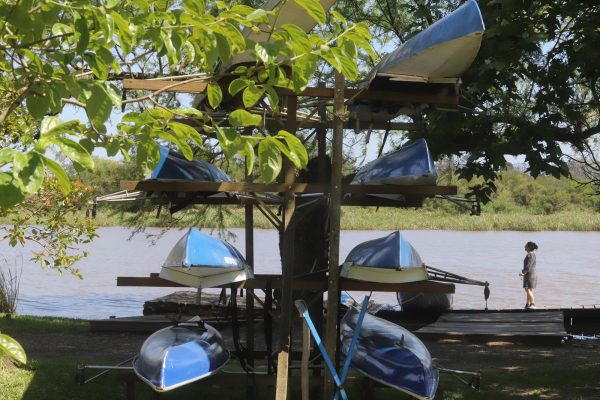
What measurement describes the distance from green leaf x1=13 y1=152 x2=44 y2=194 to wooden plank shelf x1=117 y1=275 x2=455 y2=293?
154 inches

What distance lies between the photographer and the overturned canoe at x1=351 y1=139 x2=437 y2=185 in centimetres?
649

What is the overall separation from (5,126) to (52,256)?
177cm

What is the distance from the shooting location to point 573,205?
41625 millimetres

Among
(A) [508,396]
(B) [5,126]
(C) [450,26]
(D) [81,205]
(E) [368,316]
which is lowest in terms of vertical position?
(A) [508,396]

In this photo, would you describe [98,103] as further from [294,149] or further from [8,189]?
[294,149]

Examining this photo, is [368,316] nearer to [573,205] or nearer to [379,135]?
[379,135]

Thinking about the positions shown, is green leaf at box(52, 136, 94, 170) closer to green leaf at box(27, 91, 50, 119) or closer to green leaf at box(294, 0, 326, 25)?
green leaf at box(27, 91, 50, 119)


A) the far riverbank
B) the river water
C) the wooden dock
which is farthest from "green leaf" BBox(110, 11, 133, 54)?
the far riverbank

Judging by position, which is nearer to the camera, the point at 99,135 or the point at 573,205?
the point at 99,135

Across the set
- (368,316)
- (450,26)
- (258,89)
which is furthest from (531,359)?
(258,89)

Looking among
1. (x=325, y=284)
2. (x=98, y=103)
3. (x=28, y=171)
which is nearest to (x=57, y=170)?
(x=28, y=171)

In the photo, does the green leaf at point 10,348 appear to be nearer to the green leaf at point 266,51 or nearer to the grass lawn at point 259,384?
the green leaf at point 266,51

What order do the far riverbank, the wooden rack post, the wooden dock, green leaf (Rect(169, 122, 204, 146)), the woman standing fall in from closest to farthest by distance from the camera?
green leaf (Rect(169, 122, 204, 146)) → the wooden rack post → the wooden dock → the woman standing → the far riverbank

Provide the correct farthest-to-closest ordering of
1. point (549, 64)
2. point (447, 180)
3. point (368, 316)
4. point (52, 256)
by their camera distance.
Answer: point (447, 180) < point (52, 256) < point (549, 64) < point (368, 316)
